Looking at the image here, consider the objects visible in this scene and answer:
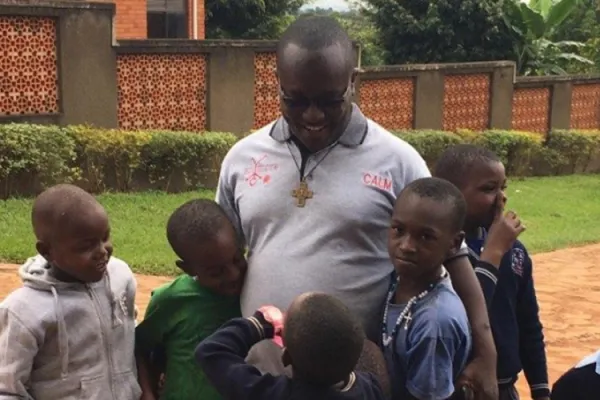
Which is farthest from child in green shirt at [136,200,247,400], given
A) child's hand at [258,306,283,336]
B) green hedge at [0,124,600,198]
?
green hedge at [0,124,600,198]

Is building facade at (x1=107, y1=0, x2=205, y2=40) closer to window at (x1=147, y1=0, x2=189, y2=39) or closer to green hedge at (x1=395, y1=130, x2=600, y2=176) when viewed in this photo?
window at (x1=147, y1=0, x2=189, y2=39)

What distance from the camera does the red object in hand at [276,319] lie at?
2.18 meters

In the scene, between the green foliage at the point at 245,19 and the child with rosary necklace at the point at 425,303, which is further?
the green foliage at the point at 245,19

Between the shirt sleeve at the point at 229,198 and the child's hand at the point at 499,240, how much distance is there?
697 millimetres

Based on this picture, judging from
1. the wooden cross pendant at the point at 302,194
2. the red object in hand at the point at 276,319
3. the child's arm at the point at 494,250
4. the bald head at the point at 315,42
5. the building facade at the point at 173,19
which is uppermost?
the building facade at the point at 173,19

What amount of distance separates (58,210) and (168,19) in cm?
1468

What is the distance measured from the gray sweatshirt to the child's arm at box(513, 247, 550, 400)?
1213mm

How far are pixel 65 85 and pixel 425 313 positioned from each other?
8.93 meters

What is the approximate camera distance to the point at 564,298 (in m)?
7.71

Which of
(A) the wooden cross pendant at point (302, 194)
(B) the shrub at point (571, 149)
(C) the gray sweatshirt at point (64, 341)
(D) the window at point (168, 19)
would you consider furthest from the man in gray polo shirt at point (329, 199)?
(D) the window at point (168, 19)

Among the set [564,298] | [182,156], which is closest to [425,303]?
[564,298]

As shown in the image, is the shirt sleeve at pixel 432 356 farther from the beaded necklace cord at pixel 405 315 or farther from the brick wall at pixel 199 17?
the brick wall at pixel 199 17

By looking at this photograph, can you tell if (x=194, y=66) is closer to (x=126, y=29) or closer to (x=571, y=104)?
(x=126, y=29)

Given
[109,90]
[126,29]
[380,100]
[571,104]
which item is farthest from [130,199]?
[571,104]
